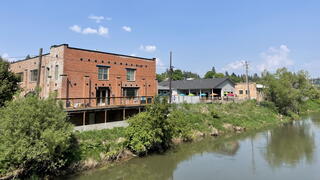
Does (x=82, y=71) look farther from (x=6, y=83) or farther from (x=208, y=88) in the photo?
(x=208, y=88)

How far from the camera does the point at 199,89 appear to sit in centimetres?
4328

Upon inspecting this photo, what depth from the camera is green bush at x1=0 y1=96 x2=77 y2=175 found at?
427 inches

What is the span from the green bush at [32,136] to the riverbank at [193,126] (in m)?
1.95

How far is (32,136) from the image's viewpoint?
1131 centimetres

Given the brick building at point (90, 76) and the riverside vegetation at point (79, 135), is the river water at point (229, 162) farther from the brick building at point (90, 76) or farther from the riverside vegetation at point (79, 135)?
the brick building at point (90, 76)

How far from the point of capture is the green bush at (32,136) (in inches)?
427

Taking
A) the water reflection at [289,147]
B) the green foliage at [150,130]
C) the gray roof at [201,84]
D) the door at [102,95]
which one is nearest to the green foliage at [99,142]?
the green foliage at [150,130]

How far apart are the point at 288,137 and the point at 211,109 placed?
9.02 meters

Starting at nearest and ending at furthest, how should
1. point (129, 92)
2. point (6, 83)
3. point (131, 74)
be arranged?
1. point (6, 83)
2. point (129, 92)
3. point (131, 74)

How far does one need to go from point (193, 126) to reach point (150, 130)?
8.26m

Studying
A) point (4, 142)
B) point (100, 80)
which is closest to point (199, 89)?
point (100, 80)

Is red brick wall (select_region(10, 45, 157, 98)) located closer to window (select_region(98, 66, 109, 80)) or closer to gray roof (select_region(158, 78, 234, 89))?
window (select_region(98, 66, 109, 80))

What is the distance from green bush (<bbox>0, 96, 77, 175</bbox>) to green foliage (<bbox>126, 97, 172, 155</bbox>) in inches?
199

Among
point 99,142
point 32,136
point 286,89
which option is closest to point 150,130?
point 99,142
